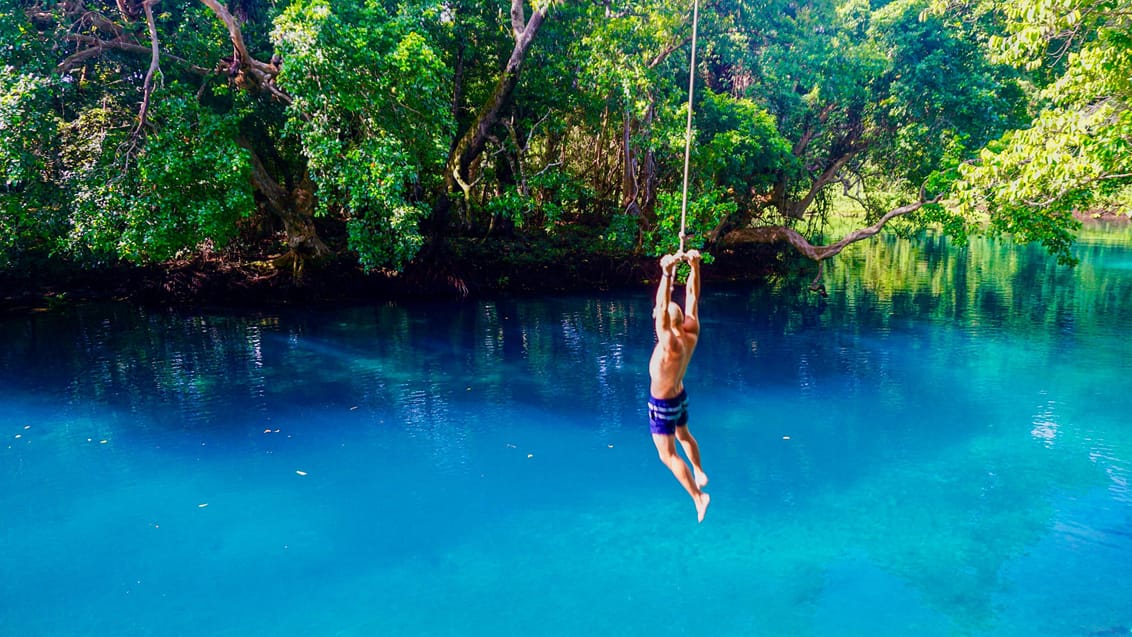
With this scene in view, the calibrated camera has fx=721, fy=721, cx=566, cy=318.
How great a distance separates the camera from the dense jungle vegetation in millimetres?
9672

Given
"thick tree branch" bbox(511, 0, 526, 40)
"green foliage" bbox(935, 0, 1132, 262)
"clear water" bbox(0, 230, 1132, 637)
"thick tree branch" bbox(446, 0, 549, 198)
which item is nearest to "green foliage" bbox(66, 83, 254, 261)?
"clear water" bbox(0, 230, 1132, 637)

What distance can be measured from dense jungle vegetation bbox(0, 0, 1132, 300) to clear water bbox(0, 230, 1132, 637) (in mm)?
2345

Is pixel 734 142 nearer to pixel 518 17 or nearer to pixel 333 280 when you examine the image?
pixel 518 17

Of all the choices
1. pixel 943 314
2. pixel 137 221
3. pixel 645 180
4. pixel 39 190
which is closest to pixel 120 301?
pixel 39 190

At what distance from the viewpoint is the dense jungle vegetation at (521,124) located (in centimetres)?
967

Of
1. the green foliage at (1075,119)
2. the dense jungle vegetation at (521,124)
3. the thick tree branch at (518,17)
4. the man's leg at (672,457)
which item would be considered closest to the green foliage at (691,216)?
the dense jungle vegetation at (521,124)

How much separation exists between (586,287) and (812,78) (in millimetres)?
6762

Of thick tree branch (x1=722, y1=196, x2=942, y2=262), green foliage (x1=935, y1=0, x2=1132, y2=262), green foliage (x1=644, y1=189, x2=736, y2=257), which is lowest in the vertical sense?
thick tree branch (x1=722, y1=196, x2=942, y2=262)

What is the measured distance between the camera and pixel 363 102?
10.6 m

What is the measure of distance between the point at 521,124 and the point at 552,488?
A: 32.3 ft

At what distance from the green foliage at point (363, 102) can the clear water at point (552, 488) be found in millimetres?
2483

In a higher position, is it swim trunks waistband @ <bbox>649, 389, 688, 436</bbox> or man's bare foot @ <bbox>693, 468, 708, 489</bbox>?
swim trunks waistband @ <bbox>649, 389, 688, 436</bbox>

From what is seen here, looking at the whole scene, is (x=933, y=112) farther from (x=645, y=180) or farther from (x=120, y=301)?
(x=120, y=301)

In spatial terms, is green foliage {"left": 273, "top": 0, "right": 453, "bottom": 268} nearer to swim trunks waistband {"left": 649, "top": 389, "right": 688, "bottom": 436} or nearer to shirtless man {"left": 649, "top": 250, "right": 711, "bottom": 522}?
shirtless man {"left": 649, "top": 250, "right": 711, "bottom": 522}
